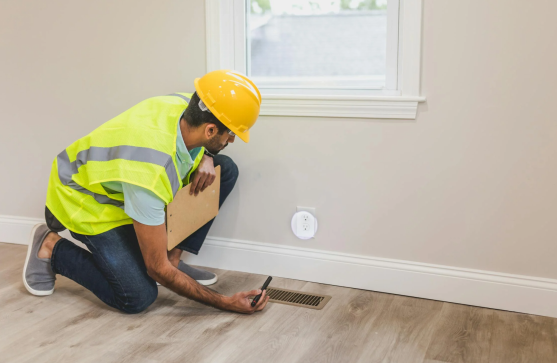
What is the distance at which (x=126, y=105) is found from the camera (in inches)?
95.6

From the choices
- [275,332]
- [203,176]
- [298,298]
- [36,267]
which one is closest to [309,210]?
[298,298]

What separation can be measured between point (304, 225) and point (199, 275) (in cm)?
49

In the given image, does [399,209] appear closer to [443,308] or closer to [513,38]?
[443,308]

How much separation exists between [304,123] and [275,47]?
358 millimetres

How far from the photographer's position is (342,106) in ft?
6.75

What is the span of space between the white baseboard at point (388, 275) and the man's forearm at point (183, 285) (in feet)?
1.65

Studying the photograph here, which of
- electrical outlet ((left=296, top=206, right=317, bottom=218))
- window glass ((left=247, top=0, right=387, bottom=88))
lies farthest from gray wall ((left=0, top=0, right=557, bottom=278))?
window glass ((left=247, top=0, right=387, bottom=88))

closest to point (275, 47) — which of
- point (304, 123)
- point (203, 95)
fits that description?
point (304, 123)

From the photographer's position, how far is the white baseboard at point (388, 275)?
190 cm

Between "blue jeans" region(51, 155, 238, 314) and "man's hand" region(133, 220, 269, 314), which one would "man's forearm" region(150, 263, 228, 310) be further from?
"blue jeans" region(51, 155, 238, 314)

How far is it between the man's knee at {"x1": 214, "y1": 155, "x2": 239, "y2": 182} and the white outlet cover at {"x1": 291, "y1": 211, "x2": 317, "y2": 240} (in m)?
0.32

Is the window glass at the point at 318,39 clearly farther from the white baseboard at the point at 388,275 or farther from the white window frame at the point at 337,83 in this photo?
the white baseboard at the point at 388,275

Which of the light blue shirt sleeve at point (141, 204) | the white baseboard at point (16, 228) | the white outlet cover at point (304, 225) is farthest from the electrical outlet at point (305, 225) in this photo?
the white baseboard at point (16, 228)

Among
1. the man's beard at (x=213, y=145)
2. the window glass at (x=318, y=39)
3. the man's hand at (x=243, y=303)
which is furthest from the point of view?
the window glass at (x=318, y=39)
